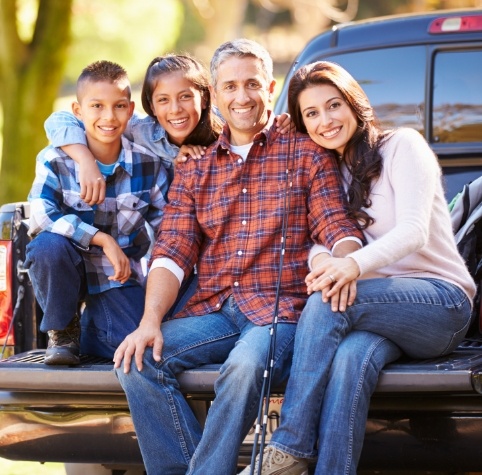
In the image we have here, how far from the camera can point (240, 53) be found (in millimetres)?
4191

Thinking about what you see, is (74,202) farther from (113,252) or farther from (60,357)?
(60,357)

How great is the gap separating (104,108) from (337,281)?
123 centimetres

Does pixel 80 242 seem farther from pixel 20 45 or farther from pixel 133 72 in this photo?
pixel 133 72

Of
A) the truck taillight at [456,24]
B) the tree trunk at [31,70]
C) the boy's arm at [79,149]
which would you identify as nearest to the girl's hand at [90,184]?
the boy's arm at [79,149]

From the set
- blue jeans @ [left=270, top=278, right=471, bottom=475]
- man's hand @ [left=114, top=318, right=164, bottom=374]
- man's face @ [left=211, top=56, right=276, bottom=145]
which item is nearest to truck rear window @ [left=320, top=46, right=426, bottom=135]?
man's face @ [left=211, top=56, right=276, bottom=145]

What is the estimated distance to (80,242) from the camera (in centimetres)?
411

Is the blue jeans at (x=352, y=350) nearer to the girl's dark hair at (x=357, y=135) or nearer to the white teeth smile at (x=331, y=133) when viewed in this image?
the girl's dark hair at (x=357, y=135)

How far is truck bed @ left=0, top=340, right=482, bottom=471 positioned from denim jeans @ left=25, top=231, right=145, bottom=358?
110 mm

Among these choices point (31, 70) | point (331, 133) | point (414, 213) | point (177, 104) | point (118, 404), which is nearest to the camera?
point (414, 213)

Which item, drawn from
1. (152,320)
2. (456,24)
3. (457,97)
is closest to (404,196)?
(152,320)

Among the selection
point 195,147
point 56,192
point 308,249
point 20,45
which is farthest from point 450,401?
point 20,45

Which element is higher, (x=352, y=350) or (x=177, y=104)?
(x=177, y=104)

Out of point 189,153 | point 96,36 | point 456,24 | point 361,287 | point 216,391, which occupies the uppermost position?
point 96,36

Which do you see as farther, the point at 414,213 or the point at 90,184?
the point at 90,184
